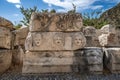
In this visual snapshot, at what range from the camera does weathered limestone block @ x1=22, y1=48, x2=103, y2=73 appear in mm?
4508

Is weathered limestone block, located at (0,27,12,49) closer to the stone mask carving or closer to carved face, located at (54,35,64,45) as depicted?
carved face, located at (54,35,64,45)

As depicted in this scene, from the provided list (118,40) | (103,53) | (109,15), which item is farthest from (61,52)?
(109,15)

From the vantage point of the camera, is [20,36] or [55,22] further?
[20,36]

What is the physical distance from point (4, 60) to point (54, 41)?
1.42 metres

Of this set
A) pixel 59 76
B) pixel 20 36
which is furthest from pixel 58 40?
pixel 20 36

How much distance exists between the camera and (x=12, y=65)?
5.16 m

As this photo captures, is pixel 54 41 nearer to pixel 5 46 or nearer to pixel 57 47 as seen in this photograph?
pixel 57 47

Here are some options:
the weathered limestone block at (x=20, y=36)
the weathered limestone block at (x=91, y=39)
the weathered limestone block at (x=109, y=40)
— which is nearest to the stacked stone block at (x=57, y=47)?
the weathered limestone block at (x=20, y=36)

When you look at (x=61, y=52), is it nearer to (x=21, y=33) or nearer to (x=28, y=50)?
(x=28, y=50)

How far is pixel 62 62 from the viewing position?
4.57 metres

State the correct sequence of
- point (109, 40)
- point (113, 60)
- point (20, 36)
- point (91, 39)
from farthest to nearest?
point (91, 39)
point (109, 40)
point (20, 36)
point (113, 60)

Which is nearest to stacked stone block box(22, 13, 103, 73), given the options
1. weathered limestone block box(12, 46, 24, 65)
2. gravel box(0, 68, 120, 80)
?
gravel box(0, 68, 120, 80)

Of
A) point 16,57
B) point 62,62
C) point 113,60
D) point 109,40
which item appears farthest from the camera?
point 109,40

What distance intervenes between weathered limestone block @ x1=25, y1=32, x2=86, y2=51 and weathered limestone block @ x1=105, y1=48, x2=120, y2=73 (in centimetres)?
82
